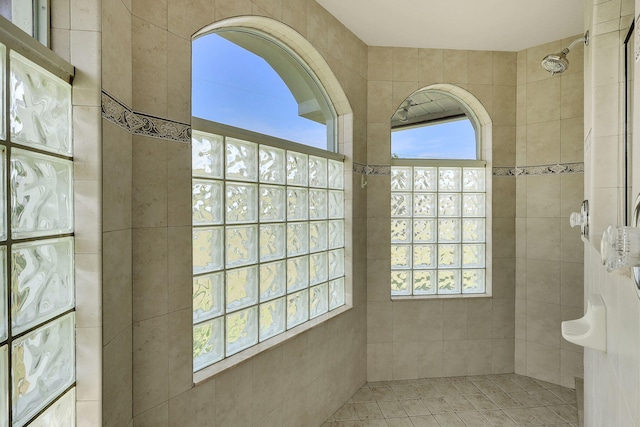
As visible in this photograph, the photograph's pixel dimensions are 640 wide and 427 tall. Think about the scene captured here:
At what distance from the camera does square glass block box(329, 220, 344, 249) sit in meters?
2.60

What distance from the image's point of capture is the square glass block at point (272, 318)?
2.00 metres

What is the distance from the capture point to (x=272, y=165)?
81.0 inches

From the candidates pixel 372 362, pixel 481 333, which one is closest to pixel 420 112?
pixel 481 333

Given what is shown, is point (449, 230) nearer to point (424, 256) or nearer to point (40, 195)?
point (424, 256)

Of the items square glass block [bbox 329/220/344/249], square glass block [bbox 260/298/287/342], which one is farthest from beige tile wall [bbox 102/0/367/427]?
square glass block [bbox 329/220/344/249]

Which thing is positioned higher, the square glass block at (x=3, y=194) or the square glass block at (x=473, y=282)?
the square glass block at (x=3, y=194)

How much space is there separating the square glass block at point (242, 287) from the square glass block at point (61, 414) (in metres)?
0.77

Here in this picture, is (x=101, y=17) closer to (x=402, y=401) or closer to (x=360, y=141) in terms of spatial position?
(x=360, y=141)

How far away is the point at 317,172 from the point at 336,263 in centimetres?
72

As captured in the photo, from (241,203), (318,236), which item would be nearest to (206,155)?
(241,203)

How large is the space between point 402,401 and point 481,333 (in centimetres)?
98

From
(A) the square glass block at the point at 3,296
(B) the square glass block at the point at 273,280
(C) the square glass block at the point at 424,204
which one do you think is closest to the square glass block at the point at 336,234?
(B) the square glass block at the point at 273,280

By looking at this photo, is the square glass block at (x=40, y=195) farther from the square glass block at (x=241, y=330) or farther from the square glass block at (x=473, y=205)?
the square glass block at (x=473, y=205)

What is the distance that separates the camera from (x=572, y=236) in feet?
9.20
